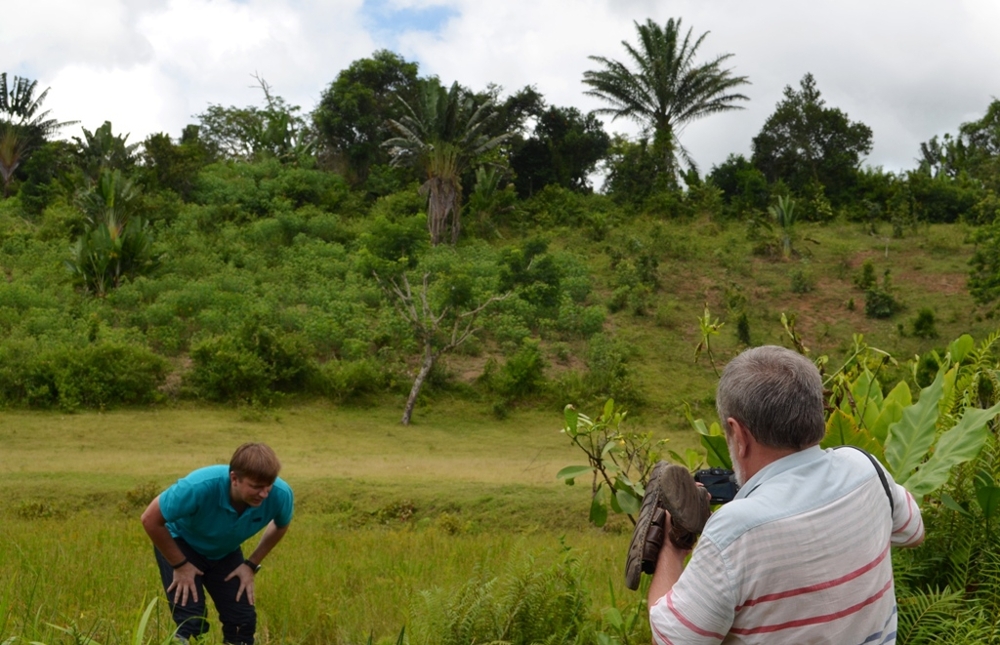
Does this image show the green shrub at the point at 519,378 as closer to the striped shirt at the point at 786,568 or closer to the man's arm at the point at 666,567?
the man's arm at the point at 666,567

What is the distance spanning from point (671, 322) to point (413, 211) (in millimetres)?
10588

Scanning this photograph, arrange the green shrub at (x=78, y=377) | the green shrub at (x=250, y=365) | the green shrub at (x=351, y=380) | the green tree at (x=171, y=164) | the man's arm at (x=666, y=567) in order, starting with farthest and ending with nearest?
the green tree at (x=171, y=164) → the green shrub at (x=351, y=380) → the green shrub at (x=250, y=365) → the green shrub at (x=78, y=377) → the man's arm at (x=666, y=567)

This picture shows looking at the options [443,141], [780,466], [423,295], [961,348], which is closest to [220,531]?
[780,466]

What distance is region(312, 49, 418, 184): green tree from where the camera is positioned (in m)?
36.3

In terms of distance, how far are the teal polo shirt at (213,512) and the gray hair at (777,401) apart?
2530 millimetres

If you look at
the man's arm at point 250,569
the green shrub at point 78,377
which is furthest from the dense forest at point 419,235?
the man's arm at point 250,569

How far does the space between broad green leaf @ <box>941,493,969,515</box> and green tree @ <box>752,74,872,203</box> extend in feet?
107

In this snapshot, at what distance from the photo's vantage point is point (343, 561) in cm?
677

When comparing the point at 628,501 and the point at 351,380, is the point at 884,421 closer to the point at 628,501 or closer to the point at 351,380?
the point at 628,501

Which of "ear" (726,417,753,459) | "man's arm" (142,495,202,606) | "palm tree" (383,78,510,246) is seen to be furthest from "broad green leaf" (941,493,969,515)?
"palm tree" (383,78,510,246)

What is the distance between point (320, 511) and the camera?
10719 mm

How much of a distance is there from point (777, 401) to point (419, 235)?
20286mm

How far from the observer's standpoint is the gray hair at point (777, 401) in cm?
190

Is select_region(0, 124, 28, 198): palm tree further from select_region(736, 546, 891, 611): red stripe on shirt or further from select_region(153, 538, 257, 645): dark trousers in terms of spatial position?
select_region(736, 546, 891, 611): red stripe on shirt
